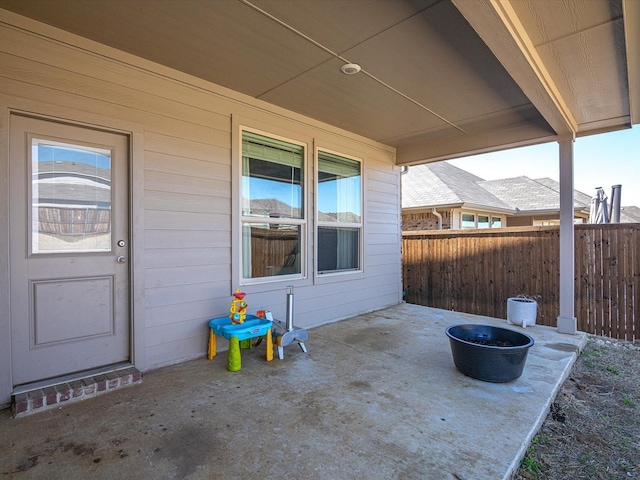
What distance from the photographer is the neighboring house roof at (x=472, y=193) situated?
31.5 ft

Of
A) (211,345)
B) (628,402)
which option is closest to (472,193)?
(628,402)

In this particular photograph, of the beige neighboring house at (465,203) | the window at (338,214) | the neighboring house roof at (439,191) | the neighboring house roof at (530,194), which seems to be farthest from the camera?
the neighboring house roof at (530,194)

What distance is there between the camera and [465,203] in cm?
909

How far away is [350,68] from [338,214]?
2.15 m

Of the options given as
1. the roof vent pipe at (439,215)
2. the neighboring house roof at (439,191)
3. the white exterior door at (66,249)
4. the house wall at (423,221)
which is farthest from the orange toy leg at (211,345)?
the house wall at (423,221)

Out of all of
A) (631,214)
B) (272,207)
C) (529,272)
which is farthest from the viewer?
(631,214)

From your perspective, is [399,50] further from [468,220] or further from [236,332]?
[468,220]

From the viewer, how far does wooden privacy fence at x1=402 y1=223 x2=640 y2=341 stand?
4.35 meters

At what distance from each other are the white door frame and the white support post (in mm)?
4686

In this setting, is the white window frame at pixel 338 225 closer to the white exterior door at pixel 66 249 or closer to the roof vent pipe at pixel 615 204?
the white exterior door at pixel 66 249

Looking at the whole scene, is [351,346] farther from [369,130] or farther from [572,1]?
[572,1]

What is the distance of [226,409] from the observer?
2.26m

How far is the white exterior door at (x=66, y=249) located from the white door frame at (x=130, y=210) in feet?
0.18

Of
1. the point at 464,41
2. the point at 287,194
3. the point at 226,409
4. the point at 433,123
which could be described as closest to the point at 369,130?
the point at 433,123
